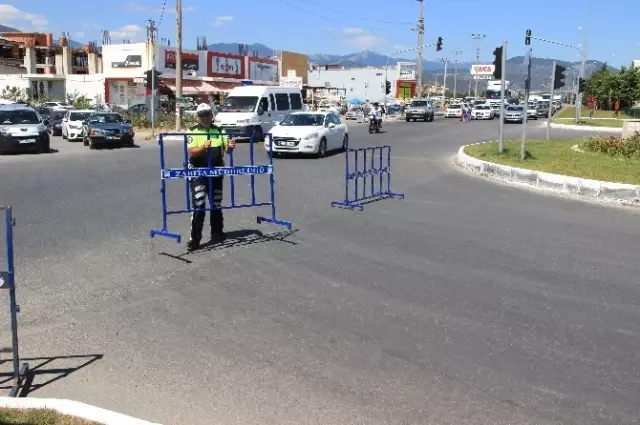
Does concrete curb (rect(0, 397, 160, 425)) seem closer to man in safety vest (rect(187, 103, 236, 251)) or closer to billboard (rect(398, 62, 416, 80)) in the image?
man in safety vest (rect(187, 103, 236, 251))

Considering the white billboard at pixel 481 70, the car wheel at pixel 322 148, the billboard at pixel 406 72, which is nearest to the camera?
the car wheel at pixel 322 148

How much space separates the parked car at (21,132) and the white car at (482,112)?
141ft

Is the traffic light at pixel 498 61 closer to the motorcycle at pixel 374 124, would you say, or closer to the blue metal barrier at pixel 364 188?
the blue metal barrier at pixel 364 188

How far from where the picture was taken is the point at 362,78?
120312 mm

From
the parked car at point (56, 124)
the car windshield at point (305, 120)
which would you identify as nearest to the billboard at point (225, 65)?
the parked car at point (56, 124)

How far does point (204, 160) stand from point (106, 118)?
793 inches

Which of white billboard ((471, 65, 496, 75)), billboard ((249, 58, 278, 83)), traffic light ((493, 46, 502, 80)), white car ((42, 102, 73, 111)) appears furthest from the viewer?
white billboard ((471, 65, 496, 75))

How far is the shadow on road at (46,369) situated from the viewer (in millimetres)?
4445

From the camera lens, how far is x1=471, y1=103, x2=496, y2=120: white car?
2274 inches

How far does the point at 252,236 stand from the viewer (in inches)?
358

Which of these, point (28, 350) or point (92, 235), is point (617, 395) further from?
point (92, 235)

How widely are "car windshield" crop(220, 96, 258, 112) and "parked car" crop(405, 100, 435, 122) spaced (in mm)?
26602

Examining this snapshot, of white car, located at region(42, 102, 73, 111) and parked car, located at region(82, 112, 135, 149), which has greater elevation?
white car, located at region(42, 102, 73, 111)

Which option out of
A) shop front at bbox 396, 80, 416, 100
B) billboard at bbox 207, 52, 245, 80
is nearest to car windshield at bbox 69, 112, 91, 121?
billboard at bbox 207, 52, 245, 80
